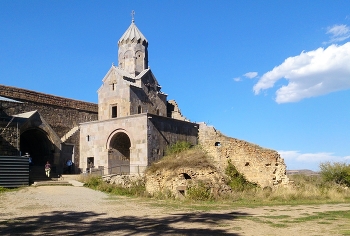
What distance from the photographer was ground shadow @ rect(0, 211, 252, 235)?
999cm

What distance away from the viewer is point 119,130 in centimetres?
2748

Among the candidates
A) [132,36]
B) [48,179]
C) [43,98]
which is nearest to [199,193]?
Answer: [48,179]

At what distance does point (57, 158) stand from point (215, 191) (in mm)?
12559

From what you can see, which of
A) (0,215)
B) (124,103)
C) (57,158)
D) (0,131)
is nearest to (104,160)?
(57,158)

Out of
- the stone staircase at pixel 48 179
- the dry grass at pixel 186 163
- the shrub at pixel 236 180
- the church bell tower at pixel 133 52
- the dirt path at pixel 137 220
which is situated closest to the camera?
the dirt path at pixel 137 220

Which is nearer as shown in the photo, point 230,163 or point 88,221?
point 88,221

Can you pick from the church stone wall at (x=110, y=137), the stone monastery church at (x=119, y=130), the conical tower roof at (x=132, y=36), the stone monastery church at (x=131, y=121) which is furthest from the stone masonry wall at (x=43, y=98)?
the conical tower roof at (x=132, y=36)

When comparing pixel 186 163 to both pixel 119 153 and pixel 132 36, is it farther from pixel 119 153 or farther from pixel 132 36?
pixel 132 36

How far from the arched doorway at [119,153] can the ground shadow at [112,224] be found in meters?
14.0

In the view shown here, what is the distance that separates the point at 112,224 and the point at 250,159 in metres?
16.0

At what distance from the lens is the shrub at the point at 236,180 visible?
23413 mm

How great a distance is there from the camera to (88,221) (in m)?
11.8

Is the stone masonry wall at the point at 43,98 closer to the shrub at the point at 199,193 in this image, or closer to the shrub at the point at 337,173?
the shrub at the point at 199,193

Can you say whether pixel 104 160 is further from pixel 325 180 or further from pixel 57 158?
pixel 325 180
